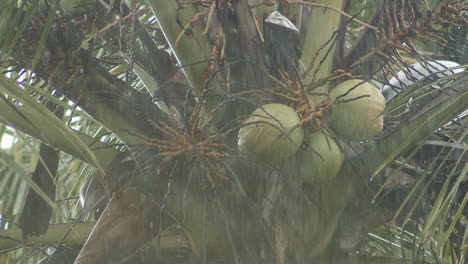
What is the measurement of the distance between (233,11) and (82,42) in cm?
34

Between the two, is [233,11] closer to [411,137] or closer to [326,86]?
[326,86]

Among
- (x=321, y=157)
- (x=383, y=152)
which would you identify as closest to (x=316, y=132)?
(x=321, y=157)

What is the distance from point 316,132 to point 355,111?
93 millimetres

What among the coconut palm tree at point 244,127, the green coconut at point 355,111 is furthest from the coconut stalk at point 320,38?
the green coconut at point 355,111

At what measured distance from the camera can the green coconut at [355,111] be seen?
1590 mm

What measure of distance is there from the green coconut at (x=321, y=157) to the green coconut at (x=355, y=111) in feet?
0.13

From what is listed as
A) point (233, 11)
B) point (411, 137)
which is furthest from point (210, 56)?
point (411, 137)

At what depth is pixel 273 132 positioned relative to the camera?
1.52 meters

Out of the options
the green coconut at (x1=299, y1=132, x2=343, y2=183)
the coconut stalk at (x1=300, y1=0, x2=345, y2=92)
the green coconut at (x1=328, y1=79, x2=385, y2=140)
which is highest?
the coconut stalk at (x1=300, y1=0, x2=345, y2=92)

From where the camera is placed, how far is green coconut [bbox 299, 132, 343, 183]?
61.8 inches

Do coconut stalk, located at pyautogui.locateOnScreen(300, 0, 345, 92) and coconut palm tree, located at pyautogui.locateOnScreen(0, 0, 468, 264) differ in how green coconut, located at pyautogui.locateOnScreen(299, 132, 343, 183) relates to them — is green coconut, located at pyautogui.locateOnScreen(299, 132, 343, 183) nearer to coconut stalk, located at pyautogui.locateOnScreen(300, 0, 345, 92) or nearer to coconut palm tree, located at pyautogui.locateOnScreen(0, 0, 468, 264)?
coconut palm tree, located at pyautogui.locateOnScreen(0, 0, 468, 264)

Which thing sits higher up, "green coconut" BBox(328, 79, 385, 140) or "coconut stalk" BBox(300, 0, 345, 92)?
"coconut stalk" BBox(300, 0, 345, 92)

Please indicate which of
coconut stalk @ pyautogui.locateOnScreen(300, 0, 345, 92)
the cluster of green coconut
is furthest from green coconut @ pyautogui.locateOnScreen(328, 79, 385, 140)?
coconut stalk @ pyautogui.locateOnScreen(300, 0, 345, 92)

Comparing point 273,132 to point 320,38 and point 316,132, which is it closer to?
point 316,132
